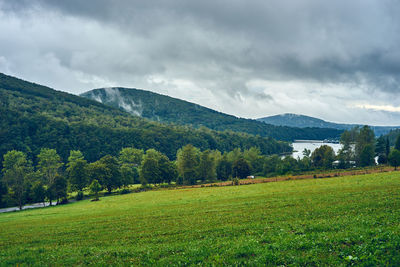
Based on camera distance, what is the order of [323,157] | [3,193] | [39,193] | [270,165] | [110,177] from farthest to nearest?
[270,165], [323,157], [110,177], [3,193], [39,193]

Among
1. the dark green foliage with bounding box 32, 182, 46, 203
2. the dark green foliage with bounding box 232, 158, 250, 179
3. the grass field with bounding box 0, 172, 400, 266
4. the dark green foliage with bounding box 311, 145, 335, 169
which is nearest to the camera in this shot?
the grass field with bounding box 0, 172, 400, 266

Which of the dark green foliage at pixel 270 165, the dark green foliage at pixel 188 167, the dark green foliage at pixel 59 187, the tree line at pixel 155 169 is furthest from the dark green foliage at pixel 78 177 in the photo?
the dark green foliage at pixel 270 165

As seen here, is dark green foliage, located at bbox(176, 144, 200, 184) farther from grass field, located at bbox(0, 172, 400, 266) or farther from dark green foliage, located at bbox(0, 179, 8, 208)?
grass field, located at bbox(0, 172, 400, 266)

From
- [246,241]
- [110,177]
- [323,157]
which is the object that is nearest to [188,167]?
[110,177]

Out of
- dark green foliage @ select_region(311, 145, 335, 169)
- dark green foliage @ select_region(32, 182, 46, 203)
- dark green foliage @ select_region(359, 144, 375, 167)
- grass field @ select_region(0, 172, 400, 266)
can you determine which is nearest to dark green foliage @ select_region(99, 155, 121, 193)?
dark green foliage @ select_region(32, 182, 46, 203)

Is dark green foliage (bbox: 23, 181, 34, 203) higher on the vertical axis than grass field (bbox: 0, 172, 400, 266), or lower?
lower

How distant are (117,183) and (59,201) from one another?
64.5ft

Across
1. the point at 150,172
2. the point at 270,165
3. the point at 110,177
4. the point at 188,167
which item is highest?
the point at 188,167

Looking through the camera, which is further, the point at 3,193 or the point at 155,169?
the point at 155,169

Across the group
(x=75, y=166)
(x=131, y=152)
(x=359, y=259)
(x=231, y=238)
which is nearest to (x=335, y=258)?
(x=359, y=259)

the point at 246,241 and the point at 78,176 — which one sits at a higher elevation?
the point at 78,176

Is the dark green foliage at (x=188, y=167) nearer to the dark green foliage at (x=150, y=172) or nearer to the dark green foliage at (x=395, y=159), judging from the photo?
the dark green foliage at (x=150, y=172)

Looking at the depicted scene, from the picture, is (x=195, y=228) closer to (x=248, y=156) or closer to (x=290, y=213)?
(x=290, y=213)

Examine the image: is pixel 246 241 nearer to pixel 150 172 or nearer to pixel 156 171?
pixel 150 172
